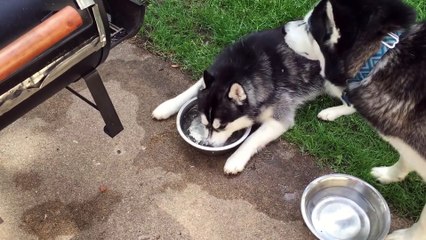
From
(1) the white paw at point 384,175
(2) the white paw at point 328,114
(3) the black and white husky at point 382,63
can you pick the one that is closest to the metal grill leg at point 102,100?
(3) the black and white husky at point 382,63

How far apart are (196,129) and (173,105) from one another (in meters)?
0.25

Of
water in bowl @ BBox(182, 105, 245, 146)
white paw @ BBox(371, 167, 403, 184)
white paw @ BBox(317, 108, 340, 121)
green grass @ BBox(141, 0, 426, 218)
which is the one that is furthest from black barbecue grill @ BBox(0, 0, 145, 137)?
white paw @ BBox(371, 167, 403, 184)

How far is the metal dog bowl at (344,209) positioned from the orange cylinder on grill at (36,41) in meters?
1.74

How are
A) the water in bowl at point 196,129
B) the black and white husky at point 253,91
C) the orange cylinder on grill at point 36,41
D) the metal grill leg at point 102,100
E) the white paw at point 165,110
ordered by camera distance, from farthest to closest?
the white paw at point 165,110 → the water in bowl at point 196,129 → the black and white husky at point 253,91 → the metal grill leg at point 102,100 → the orange cylinder on grill at point 36,41

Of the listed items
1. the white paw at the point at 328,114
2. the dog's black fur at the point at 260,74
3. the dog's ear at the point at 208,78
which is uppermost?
the dog's ear at the point at 208,78

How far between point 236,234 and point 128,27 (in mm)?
1391

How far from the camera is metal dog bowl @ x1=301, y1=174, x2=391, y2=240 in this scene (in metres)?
2.74

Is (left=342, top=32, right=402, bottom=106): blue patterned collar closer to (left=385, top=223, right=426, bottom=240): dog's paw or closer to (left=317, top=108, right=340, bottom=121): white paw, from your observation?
(left=385, top=223, right=426, bottom=240): dog's paw

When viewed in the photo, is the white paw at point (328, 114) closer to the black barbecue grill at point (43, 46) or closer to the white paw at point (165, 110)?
the white paw at point (165, 110)

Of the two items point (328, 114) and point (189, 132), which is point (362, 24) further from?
point (189, 132)

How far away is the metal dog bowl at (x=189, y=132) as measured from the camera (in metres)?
3.08

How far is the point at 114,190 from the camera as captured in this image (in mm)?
3016

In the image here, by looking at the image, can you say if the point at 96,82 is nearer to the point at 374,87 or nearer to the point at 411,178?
the point at 374,87

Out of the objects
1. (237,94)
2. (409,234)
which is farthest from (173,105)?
Result: (409,234)
